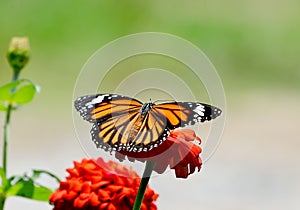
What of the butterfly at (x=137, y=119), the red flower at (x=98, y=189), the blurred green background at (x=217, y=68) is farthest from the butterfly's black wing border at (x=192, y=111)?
the blurred green background at (x=217, y=68)

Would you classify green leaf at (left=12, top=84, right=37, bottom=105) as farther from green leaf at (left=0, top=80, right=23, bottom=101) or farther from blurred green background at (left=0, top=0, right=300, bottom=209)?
blurred green background at (left=0, top=0, right=300, bottom=209)

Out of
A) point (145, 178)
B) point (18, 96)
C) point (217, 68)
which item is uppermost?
point (217, 68)

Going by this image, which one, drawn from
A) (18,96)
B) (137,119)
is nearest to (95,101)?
(137,119)

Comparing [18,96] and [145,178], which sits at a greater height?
[18,96]

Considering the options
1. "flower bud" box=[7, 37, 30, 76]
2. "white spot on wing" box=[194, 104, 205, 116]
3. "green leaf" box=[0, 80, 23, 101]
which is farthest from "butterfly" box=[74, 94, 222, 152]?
"flower bud" box=[7, 37, 30, 76]

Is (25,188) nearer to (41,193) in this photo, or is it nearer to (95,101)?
(41,193)

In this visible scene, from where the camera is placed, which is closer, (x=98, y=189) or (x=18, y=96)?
(x=98, y=189)
